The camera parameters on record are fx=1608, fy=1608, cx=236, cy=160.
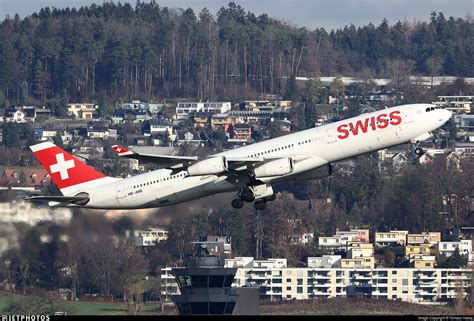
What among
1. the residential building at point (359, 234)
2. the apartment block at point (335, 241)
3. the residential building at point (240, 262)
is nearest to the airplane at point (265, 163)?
the residential building at point (240, 262)

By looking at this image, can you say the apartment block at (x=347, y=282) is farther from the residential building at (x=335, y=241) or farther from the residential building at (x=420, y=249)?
the residential building at (x=335, y=241)

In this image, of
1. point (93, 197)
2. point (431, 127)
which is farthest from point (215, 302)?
point (431, 127)

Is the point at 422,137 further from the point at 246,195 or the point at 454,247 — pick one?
the point at 454,247

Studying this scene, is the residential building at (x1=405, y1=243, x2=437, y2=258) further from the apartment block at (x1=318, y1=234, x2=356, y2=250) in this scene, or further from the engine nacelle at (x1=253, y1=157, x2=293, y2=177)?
the engine nacelle at (x1=253, y1=157, x2=293, y2=177)

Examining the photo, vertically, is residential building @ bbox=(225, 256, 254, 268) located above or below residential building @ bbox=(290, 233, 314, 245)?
below

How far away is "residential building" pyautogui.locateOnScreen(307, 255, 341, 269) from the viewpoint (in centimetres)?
14501

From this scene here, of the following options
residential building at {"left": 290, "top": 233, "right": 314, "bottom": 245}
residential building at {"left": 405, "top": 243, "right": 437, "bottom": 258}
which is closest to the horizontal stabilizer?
residential building at {"left": 405, "top": 243, "right": 437, "bottom": 258}

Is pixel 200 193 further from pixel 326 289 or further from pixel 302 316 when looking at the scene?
pixel 326 289

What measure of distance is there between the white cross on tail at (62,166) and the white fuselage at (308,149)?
4.32m

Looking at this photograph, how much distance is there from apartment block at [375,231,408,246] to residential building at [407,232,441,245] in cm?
70

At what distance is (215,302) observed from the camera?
104 m

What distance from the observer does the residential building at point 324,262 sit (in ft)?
476

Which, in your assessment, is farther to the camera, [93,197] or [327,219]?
[327,219]

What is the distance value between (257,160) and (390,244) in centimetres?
7425
